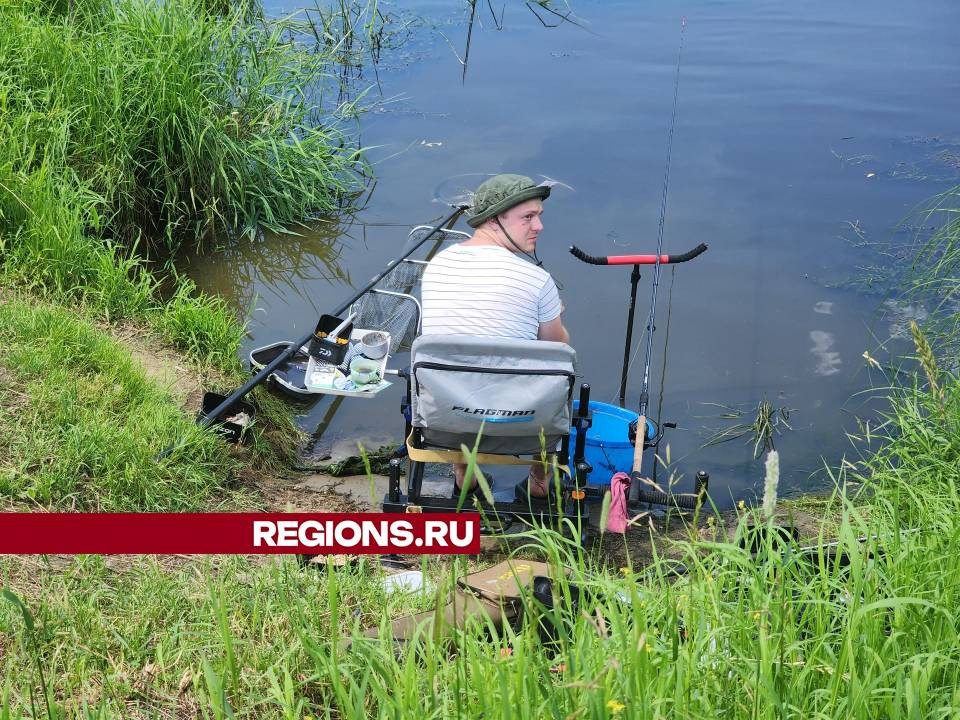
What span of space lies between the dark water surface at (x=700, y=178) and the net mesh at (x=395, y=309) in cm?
37

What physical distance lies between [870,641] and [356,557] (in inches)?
70.6

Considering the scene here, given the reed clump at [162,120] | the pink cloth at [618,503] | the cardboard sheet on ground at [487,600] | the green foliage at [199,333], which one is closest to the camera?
the cardboard sheet on ground at [487,600]

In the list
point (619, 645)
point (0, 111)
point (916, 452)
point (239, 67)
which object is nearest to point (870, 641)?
point (619, 645)

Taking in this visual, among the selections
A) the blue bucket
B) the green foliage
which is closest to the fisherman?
the blue bucket

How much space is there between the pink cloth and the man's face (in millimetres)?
944

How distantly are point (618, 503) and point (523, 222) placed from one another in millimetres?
1113

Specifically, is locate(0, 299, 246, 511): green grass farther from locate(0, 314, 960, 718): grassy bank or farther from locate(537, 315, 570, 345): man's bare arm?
locate(537, 315, 570, 345): man's bare arm

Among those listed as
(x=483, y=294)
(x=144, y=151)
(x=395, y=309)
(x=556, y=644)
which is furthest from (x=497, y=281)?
(x=144, y=151)

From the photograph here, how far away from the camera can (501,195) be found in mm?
3938

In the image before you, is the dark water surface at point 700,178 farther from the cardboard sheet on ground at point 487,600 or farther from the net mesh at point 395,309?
the cardboard sheet on ground at point 487,600

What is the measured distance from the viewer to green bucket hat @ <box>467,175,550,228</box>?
154 inches

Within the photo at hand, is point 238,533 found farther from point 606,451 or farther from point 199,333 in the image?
point 199,333

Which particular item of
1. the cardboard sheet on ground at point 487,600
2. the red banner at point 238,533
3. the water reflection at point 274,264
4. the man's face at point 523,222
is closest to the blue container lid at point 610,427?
the man's face at point 523,222

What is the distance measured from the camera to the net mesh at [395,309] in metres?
5.60
